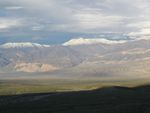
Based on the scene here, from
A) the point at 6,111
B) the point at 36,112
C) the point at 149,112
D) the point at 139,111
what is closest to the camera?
the point at 149,112

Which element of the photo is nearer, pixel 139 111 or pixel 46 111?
pixel 139 111

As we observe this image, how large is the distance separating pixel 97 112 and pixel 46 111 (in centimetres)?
1940

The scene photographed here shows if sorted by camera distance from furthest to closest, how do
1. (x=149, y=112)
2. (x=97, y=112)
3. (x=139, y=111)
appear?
(x=97, y=112) → (x=139, y=111) → (x=149, y=112)

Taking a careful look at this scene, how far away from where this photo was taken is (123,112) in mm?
103875

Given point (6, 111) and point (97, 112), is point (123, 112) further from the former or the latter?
point (6, 111)

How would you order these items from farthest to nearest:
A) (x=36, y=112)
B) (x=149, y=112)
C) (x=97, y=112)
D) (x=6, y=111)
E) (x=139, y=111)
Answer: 1. (x=6, y=111)
2. (x=36, y=112)
3. (x=97, y=112)
4. (x=139, y=111)
5. (x=149, y=112)

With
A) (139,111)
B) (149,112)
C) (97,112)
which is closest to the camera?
(149,112)

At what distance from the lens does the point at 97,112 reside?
11175cm

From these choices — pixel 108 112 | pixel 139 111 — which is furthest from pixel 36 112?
pixel 139 111

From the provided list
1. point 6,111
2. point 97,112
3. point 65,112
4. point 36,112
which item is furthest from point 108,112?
point 6,111

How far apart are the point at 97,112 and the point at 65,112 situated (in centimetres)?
1106

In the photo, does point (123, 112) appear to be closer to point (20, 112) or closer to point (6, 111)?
point (20, 112)

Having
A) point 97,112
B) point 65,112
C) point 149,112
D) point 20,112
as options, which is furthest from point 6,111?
point 149,112

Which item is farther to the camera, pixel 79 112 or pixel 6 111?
pixel 6 111
